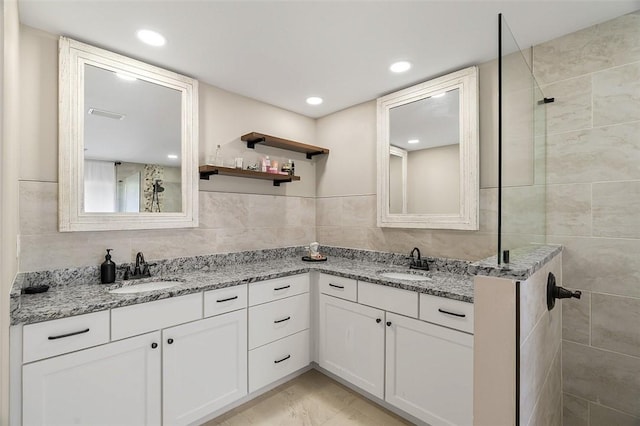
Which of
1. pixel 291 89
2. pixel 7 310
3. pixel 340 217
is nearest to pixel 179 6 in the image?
pixel 291 89

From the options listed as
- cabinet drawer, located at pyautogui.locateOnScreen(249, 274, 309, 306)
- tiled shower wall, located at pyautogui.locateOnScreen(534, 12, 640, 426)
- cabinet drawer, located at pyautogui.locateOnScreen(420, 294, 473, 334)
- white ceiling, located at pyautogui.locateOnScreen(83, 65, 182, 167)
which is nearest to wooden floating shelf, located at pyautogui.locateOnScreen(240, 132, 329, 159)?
white ceiling, located at pyautogui.locateOnScreen(83, 65, 182, 167)

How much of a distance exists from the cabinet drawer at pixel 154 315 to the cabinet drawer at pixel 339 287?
3.17ft

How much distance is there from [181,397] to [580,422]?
2.34m

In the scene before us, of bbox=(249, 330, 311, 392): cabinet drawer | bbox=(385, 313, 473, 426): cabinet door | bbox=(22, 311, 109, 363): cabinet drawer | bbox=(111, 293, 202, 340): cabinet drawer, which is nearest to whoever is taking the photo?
bbox=(22, 311, 109, 363): cabinet drawer

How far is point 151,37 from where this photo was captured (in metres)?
1.76

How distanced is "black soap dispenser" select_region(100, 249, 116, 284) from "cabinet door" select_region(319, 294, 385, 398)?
147cm

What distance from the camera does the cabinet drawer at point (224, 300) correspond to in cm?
182

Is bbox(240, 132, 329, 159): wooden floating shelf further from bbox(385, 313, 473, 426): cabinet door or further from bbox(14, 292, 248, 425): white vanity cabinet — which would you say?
bbox(385, 313, 473, 426): cabinet door

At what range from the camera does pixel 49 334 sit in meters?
1.30

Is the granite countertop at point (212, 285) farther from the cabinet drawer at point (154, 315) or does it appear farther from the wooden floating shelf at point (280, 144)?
the wooden floating shelf at point (280, 144)

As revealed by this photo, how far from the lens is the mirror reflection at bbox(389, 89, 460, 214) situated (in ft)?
7.21

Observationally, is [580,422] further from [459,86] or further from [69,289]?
[69,289]

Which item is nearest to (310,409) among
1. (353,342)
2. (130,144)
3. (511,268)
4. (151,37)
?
(353,342)

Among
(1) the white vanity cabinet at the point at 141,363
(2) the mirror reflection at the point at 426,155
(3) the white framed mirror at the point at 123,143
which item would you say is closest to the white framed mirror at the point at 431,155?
(2) the mirror reflection at the point at 426,155
